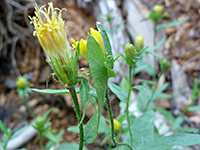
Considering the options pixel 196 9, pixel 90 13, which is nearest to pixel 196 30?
pixel 196 9

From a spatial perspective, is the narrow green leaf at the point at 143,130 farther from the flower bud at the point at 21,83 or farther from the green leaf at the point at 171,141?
the flower bud at the point at 21,83

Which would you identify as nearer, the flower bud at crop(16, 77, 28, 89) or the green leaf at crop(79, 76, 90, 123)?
the green leaf at crop(79, 76, 90, 123)

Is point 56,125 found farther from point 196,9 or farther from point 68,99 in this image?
point 196,9

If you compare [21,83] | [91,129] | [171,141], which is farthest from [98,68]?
[21,83]

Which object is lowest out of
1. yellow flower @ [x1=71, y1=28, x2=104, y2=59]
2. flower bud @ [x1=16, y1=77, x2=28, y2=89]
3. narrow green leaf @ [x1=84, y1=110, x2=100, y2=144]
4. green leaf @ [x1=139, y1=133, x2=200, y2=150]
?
green leaf @ [x1=139, y1=133, x2=200, y2=150]

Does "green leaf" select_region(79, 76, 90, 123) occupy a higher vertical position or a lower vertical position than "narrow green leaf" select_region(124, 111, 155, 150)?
higher

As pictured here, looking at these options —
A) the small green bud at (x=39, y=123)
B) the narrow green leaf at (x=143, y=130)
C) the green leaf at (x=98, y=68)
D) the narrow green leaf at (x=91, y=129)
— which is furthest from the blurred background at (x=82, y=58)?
the green leaf at (x=98, y=68)

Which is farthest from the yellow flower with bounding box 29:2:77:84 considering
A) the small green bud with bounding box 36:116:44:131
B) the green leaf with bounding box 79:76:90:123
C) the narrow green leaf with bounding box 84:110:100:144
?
the small green bud with bounding box 36:116:44:131

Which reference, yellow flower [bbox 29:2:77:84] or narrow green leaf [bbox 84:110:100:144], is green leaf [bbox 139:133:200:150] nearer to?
narrow green leaf [bbox 84:110:100:144]

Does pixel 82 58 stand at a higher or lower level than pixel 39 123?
higher

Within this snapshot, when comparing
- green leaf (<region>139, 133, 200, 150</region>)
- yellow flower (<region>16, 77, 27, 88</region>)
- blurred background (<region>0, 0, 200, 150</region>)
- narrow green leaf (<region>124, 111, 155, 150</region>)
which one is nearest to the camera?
green leaf (<region>139, 133, 200, 150</region>)

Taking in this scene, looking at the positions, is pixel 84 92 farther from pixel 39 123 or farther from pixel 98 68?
pixel 39 123
